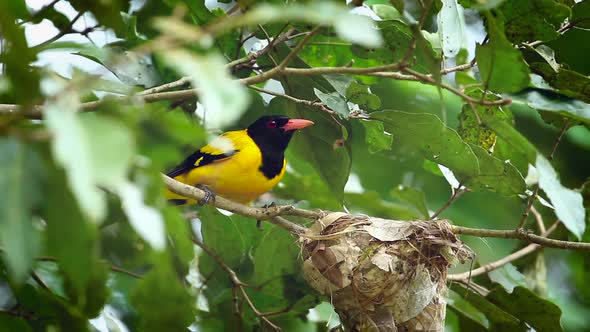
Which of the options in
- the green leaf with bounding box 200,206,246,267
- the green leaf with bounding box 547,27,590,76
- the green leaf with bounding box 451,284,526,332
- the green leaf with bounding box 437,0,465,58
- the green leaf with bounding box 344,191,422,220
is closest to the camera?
the green leaf with bounding box 437,0,465,58

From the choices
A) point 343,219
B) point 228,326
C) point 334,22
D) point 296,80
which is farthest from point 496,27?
point 228,326

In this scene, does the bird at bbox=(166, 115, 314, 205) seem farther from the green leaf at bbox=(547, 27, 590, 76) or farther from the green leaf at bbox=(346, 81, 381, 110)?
the green leaf at bbox=(547, 27, 590, 76)

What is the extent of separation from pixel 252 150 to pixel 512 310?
1.64 m

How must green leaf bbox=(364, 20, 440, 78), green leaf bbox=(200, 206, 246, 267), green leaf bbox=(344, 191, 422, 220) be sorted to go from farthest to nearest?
green leaf bbox=(344, 191, 422, 220)
green leaf bbox=(200, 206, 246, 267)
green leaf bbox=(364, 20, 440, 78)

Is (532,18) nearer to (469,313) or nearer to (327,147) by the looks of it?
(327,147)

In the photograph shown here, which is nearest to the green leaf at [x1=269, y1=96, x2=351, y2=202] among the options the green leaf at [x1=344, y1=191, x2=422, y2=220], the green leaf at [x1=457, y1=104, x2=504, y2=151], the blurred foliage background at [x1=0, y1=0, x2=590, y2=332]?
the blurred foliage background at [x1=0, y1=0, x2=590, y2=332]

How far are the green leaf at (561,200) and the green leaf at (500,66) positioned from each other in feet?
1.52

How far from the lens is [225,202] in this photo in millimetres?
3770

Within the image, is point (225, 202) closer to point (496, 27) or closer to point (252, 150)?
point (252, 150)

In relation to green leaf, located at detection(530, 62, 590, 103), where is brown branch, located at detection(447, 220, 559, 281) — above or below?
below

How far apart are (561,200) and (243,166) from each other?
2.07 m

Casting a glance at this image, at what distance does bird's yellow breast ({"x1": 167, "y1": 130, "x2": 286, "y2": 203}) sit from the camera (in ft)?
15.1

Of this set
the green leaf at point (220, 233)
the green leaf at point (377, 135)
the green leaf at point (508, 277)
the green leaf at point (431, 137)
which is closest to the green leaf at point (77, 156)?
the green leaf at point (431, 137)

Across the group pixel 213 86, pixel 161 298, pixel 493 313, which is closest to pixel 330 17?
pixel 213 86
